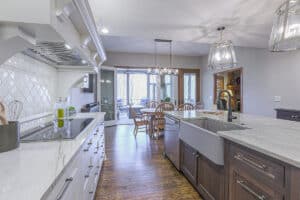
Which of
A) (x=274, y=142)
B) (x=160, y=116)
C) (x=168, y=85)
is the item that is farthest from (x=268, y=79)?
(x=168, y=85)

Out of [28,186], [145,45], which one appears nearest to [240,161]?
[28,186]

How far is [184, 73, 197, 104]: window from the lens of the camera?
7.70m

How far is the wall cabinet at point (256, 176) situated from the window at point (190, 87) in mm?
6250

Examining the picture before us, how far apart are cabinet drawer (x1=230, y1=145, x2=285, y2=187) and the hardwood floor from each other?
3.38ft

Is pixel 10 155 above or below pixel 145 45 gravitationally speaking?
below

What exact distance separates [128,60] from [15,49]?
6092mm

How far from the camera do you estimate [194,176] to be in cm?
226

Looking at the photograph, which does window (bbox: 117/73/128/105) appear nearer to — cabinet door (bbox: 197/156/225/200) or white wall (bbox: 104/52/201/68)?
white wall (bbox: 104/52/201/68)

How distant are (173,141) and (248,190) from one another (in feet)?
5.62

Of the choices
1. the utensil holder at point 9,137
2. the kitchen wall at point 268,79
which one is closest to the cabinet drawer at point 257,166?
the utensil holder at point 9,137

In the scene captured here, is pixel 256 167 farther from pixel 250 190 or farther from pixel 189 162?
pixel 189 162

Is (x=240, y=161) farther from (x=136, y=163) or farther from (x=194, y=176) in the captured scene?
(x=136, y=163)

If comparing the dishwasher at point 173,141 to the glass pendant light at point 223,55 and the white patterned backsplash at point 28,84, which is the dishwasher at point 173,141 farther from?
the white patterned backsplash at point 28,84

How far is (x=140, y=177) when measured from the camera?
2729 mm
